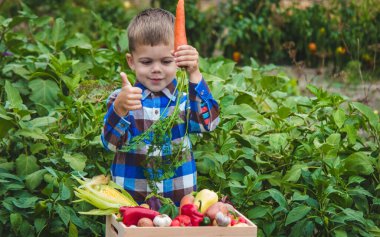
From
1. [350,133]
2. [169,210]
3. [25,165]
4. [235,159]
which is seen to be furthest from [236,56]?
[169,210]

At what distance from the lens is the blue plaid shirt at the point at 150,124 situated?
3.54m

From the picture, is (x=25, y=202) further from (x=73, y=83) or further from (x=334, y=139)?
(x=334, y=139)

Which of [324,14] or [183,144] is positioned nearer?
[183,144]

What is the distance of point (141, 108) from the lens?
11.6ft

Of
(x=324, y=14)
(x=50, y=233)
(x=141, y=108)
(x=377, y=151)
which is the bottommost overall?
A: (x=50, y=233)

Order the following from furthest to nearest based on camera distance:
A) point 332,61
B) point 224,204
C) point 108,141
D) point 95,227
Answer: point 332,61 → point 95,227 → point 108,141 → point 224,204

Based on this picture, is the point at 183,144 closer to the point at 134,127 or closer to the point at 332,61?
the point at 134,127

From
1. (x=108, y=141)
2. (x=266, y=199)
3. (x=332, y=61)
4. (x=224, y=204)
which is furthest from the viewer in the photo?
(x=332, y=61)

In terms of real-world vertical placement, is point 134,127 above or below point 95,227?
above

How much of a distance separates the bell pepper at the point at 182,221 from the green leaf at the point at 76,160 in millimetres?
916

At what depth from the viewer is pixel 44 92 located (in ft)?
15.7

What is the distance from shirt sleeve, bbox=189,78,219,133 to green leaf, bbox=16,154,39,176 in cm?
98

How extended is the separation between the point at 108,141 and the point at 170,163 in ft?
0.93

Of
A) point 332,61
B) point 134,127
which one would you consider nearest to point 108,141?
point 134,127
